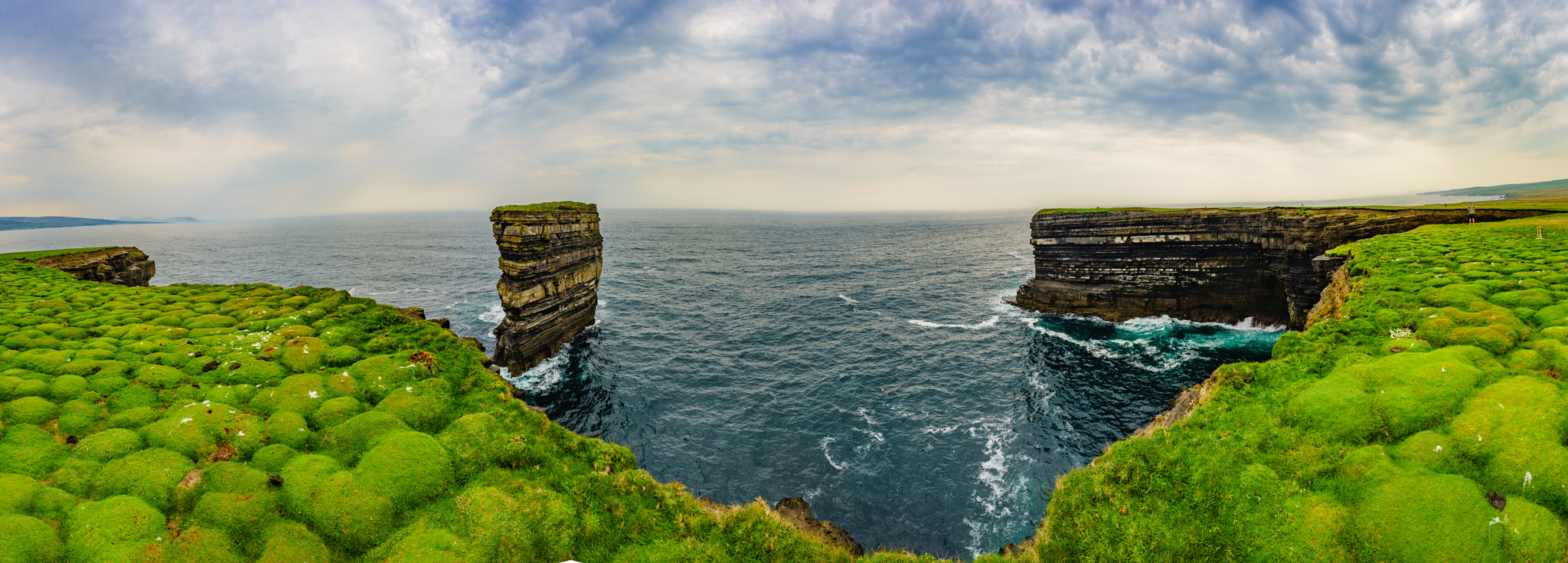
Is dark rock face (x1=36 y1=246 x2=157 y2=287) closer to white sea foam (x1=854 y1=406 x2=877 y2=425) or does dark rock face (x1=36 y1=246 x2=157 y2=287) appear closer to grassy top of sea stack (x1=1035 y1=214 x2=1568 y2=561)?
white sea foam (x1=854 y1=406 x2=877 y2=425)

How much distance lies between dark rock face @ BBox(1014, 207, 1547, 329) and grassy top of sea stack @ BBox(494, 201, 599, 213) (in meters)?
46.5

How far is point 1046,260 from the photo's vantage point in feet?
186

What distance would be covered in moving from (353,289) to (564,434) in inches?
2973

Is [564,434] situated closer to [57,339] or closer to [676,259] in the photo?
[57,339]

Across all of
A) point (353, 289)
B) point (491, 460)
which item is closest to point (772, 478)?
point (491, 460)

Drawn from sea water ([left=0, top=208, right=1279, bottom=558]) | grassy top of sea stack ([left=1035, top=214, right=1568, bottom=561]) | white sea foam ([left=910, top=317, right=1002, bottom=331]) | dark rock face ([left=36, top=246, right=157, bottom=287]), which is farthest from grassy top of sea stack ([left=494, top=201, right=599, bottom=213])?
grassy top of sea stack ([left=1035, top=214, right=1568, bottom=561])

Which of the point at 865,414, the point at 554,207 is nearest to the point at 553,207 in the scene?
the point at 554,207

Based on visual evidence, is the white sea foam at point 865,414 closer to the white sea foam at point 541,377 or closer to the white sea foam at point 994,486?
the white sea foam at point 994,486

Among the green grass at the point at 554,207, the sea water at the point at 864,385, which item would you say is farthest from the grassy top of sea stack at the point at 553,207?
the sea water at the point at 864,385

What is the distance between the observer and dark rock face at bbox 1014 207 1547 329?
4234cm

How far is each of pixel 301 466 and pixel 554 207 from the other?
3595 centimetres

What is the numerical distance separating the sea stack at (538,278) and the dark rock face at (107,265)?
1976 centimetres

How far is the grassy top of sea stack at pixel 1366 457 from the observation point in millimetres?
9445

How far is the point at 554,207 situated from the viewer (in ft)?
147
